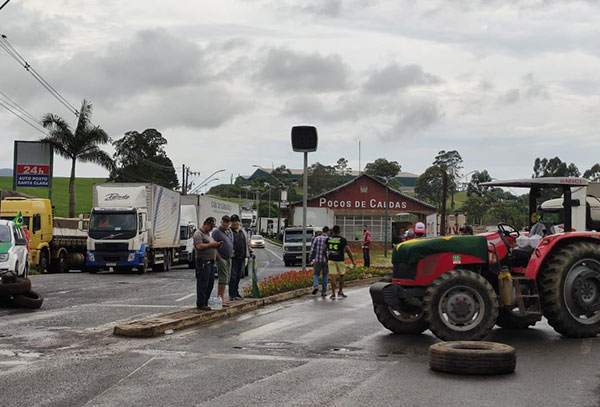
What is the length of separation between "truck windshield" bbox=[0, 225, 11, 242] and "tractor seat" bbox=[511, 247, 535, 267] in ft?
44.7

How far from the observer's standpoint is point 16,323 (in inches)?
600

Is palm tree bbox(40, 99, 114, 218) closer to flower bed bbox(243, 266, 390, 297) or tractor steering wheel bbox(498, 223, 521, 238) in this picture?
flower bed bbox(243, 266, 390, 297)

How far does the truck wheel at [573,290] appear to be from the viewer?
1313 cm

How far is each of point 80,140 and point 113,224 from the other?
22.3 m

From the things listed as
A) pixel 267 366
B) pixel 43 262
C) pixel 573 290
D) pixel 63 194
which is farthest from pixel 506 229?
pixel 63 194

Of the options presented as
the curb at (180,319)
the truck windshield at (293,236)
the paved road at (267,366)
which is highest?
the truck windshield at (293,236)

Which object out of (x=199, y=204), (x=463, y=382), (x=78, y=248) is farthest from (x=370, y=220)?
A: (x=463, y=382)

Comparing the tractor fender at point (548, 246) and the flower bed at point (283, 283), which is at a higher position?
the tractor fender at point (548, 246)

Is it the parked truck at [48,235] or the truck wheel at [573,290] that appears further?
the parked truck at [48,235]

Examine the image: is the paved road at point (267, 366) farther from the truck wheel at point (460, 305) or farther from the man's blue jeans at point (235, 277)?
the man's blue jeans at point (235, 277)

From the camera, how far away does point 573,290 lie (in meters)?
13.3

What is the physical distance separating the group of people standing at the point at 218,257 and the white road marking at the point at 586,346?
6836 mm

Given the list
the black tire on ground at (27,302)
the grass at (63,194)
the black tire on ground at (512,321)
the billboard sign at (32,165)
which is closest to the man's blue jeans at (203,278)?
the black tire on ground at (27,302)

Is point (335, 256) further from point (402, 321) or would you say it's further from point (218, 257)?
point (402, 321)
